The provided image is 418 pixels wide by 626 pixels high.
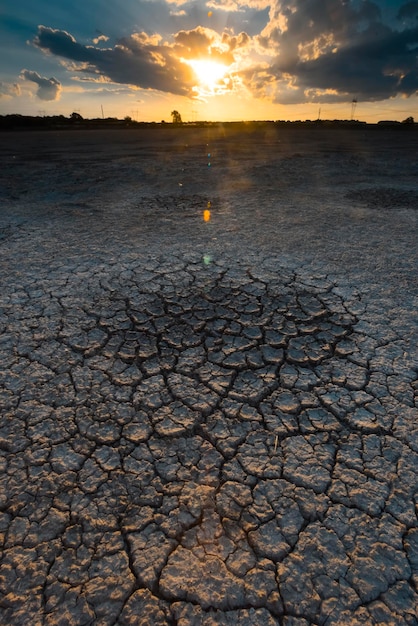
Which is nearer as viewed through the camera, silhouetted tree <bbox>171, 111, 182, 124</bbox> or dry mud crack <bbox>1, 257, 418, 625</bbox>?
dry mud crack <bbox>1, 257, 418, 625</bbox>

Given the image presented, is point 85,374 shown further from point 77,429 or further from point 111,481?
point 111,481

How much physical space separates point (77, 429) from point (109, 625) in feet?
2.87

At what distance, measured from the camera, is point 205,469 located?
5.19ft

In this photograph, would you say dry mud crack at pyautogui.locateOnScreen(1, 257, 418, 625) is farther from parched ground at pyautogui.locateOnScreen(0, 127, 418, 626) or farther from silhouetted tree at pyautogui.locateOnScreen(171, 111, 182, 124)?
silhouetted tree at pyautogui.locateOnScreen(171, 111, 182, 124)

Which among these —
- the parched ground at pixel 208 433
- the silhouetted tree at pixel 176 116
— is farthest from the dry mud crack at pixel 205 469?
the silhouetted tree at pixel 176 116

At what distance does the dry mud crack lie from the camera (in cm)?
118

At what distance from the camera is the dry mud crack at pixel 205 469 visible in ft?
3.88

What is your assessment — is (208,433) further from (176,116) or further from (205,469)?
(176,116)

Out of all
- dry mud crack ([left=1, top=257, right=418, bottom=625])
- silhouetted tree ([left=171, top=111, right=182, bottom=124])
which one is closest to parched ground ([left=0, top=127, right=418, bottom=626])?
dry mud crack ([left=1, top=257, right=418, bottom=625])

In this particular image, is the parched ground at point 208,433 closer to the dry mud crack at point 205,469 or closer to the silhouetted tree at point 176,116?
the dry mud crack at point 205,469

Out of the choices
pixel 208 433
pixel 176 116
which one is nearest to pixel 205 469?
pixel 208 433

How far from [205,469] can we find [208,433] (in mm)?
207

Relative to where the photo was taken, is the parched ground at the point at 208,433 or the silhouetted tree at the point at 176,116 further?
the silhouetted tree at the point at 176,116

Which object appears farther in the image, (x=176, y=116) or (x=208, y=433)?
(x=176, y=116)
